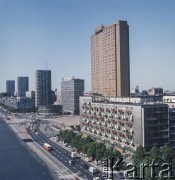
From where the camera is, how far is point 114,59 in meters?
115

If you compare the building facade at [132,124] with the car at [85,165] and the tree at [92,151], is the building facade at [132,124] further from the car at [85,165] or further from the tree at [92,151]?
the car at [85,165]


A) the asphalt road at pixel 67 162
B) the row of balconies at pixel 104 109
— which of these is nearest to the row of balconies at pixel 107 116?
the row of balconies at pixel 104 109

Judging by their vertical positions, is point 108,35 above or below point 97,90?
above

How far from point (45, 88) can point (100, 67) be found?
240 feet

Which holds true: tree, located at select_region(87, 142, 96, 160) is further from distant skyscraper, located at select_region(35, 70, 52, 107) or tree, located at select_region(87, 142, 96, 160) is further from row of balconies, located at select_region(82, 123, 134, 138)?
distant skyscraper, located at select_region(35, 70, 52, 107)

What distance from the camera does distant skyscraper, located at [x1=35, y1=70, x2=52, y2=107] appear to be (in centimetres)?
19550

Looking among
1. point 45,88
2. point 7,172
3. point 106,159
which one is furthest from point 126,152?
point 45,88

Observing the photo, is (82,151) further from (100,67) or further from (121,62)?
(100,67)

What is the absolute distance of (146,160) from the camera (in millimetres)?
44938

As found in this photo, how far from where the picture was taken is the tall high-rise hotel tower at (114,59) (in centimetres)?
11294

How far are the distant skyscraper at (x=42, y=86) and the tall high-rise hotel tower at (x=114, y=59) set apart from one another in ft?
235

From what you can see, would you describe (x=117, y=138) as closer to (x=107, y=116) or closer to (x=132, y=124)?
(x=107, y=116)

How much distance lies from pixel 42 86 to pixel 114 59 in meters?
87.7

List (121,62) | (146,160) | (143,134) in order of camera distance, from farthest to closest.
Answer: (121,62) < (143,134) < (146,160)
